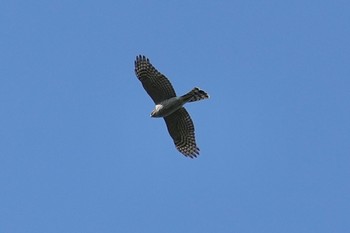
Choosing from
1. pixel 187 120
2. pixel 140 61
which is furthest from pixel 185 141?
pixel 140 61

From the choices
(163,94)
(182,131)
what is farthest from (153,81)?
(182,131)

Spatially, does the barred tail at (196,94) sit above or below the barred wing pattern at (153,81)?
below

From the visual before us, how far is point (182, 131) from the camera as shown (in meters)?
50.5

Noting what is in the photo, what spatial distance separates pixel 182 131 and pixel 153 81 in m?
3.40

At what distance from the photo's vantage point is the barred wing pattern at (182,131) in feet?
164

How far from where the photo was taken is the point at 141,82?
160ft

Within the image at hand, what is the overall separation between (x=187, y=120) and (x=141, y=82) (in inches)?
122

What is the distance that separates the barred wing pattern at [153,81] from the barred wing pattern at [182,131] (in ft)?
4.39

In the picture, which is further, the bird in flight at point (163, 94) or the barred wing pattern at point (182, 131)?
the barred wing pattern at point (182, 131)

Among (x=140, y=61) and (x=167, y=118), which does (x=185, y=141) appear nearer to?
(x=167, y=118)

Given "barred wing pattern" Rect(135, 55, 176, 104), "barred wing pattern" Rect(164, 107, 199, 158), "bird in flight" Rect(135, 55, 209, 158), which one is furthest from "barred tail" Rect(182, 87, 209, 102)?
"barred wing pattern" Rect(164, 107, 199, 158)

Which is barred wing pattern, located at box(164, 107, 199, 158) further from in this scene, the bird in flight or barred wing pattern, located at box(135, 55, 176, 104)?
barred wing pattern, located at box(135, 55, 176, 104)

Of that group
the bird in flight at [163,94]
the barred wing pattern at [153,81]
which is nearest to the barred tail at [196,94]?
the bird in flight at [163,94]

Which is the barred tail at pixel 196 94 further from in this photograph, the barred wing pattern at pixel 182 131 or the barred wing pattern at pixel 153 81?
the barred wing pattern at pixel 182 131
